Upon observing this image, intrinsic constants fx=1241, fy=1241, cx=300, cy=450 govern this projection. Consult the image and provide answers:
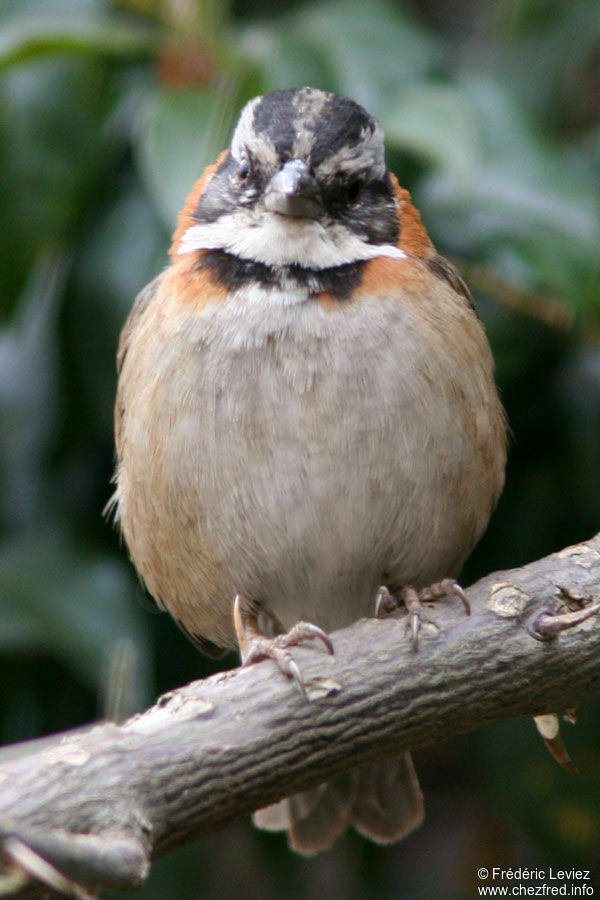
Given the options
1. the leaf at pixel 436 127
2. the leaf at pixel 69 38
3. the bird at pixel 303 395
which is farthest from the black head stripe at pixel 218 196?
the leaf at pixel 69 38

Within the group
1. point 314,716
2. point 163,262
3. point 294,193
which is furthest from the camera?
point 163,262

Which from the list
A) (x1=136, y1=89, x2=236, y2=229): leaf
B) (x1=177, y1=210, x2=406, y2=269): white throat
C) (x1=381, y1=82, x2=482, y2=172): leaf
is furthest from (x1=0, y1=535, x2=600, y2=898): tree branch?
(x1=136, y1=89, x2=236, y2=229): leaf

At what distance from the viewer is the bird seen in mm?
3541

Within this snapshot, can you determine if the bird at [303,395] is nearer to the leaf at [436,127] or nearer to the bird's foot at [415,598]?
the bird's foot at [415,598]

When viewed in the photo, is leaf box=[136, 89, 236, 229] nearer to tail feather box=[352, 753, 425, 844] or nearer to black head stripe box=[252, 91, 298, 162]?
black head stripe box=[252, 91, 298, 162]

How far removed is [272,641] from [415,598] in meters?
0.50

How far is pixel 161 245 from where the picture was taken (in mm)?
4617

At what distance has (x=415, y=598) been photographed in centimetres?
359

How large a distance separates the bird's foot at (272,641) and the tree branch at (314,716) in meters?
0.03

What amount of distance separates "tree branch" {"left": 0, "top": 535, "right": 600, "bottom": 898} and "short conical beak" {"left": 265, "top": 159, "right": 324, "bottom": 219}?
3.83 ft

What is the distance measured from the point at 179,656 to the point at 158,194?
180 cm

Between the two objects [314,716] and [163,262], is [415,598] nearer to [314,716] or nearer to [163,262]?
[314,716]

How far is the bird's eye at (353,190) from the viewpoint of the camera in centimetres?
373

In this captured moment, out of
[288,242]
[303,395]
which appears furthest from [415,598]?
[288,242]
